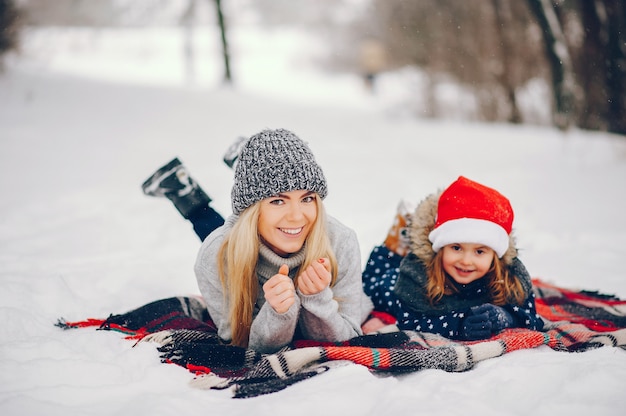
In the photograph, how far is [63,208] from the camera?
4.61m

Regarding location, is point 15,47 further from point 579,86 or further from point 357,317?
point 579,86

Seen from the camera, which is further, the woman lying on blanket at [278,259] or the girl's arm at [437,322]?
the girl's arm at [437,322]

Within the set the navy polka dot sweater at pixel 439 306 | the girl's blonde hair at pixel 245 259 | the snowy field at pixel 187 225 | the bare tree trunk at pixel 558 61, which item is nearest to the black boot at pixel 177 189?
the snowy field at pixel 187 225

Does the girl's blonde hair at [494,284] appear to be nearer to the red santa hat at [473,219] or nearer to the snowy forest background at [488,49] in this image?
the red santa hat at [473,219]

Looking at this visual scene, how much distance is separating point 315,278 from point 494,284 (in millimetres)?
975

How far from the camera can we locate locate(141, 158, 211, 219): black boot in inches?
119

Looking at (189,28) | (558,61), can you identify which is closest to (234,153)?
(558,61)

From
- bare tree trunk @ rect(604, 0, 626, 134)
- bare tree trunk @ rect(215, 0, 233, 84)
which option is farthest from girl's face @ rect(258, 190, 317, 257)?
bare tree trunk @ rect(215, 0, 233, 84)

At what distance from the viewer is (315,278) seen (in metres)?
2.01

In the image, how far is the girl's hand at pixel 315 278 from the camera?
1.99m

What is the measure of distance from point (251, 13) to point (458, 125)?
12.1m

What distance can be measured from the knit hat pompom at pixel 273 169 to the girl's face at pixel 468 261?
2.48 feet

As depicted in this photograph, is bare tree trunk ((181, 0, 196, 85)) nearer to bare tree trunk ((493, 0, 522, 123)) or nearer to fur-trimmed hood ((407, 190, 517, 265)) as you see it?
bare tree trunk ((493, 0, 522, 123))

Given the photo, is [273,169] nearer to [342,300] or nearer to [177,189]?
[342,300]
